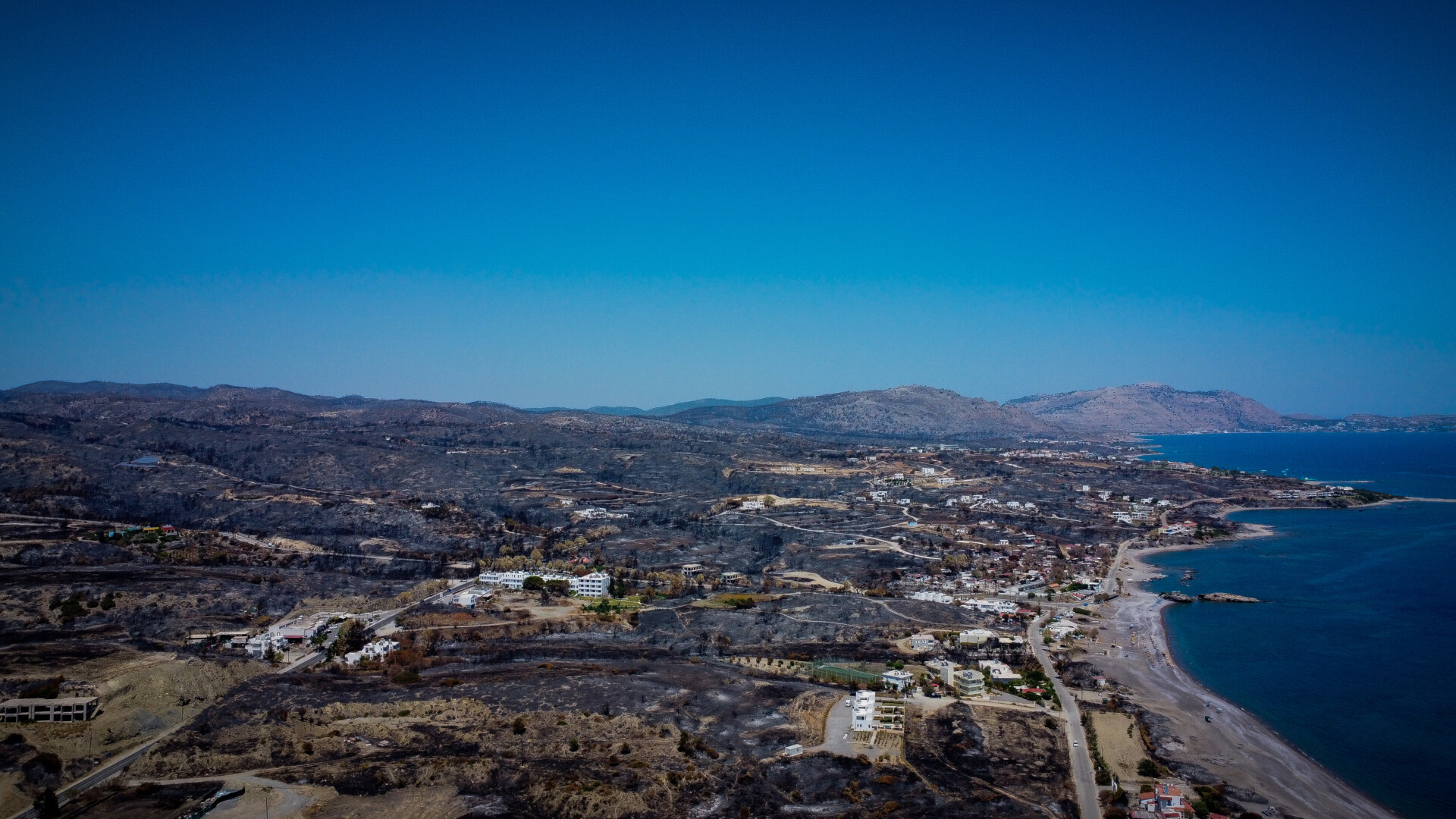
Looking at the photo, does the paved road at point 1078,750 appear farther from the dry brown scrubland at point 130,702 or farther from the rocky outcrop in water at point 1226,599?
the dry brown scrubland at point 130,702

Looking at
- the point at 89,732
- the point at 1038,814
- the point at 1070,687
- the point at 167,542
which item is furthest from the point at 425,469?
the point at 1038,814

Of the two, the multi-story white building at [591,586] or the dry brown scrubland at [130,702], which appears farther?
the multi-story white building at [591,586]

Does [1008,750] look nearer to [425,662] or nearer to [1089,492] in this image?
[425,662]

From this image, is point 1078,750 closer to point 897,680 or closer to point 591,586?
point 897,680

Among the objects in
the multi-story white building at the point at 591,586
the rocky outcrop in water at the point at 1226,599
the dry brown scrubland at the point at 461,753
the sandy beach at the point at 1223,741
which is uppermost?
the rocky outcrop in water at the point at 1226,599

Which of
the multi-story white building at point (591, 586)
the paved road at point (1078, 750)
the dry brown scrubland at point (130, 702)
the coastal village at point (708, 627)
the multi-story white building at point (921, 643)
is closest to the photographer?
the paved road at point (1078, 750)

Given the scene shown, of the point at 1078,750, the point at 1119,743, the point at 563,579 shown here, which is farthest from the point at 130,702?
the point at 1119,743

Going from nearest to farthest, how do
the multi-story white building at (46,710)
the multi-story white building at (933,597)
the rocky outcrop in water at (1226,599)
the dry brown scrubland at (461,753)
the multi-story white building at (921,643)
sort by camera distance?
the dry brown scrubland at (461,753)
the multi-story white building at (46,710)
the multi-story white building at (921,643)
the multi-story white building at (933,597)
the rocky outcrop in water at (1226,599)

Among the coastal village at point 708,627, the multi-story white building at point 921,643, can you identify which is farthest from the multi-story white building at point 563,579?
the multi-story white building at point 921,643
